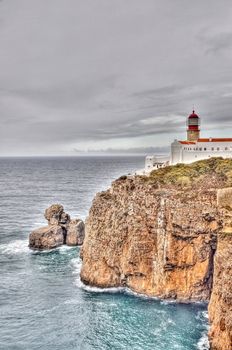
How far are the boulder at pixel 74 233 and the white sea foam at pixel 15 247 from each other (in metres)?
8.39

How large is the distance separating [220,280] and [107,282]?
20.7 meters

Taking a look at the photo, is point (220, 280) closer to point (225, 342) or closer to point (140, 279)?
point (225, 342)

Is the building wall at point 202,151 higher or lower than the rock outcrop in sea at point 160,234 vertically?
higher

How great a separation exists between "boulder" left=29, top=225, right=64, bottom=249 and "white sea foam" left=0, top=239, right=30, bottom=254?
6.13 feet

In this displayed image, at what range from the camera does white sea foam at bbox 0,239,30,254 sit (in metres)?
74.4

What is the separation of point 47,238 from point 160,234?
31663 mm

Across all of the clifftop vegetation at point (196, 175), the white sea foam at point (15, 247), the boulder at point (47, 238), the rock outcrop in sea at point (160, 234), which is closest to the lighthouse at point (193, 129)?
the clifftop vegetation at point (196, 175)

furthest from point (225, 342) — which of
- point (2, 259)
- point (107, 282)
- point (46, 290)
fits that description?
point (2, 259)

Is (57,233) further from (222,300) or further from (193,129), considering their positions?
(222,300)

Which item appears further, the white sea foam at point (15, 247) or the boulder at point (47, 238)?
the boulder at point (47, 238)

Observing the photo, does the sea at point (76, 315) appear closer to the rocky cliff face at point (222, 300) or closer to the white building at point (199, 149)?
the rocky cliff face at point (222, 300)

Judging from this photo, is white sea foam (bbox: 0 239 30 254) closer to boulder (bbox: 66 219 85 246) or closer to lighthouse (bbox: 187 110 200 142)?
boulder (bbox: 66 219 85 246)

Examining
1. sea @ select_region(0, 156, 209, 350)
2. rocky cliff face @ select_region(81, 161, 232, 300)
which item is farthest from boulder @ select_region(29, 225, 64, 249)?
rocky cliff face @ select_region(81, 161, 232, 300)

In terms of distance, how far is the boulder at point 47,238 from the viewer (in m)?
76.2
